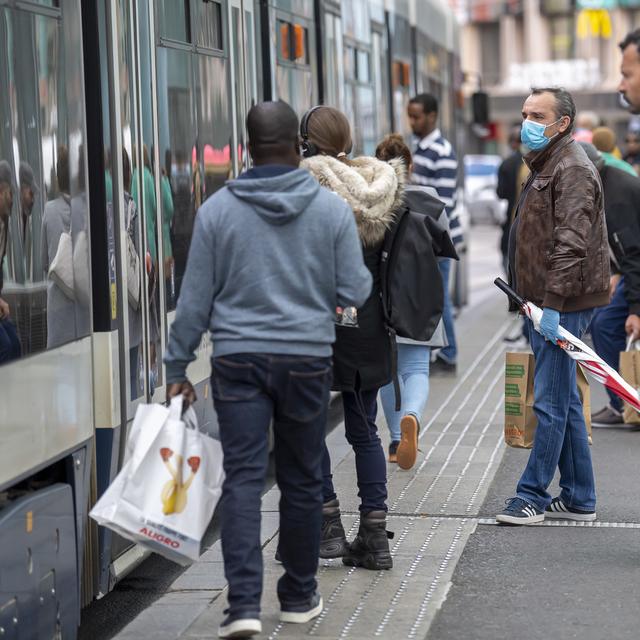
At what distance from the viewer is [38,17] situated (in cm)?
449

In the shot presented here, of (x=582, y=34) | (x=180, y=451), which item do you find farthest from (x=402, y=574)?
(x=582, y=34)

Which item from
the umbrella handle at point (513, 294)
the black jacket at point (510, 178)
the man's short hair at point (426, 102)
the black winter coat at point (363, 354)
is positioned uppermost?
the man's short hair at point (426, 102)

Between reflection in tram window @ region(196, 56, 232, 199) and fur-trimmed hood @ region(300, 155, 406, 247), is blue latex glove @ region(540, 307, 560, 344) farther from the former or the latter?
reflection in tram window @ region(196, 56, 232, 199)

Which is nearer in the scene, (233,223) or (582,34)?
(233,223)

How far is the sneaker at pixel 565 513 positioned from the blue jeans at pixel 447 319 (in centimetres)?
360

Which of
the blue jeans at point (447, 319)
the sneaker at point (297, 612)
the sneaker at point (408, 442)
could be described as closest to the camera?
the sneaker at point (297, 612)

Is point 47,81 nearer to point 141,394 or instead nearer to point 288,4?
point 141,394

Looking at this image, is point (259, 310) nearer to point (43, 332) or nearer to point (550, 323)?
point (43, 332)

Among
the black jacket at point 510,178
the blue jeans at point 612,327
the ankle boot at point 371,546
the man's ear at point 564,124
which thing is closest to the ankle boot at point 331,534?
the ankle boot at point 371,546

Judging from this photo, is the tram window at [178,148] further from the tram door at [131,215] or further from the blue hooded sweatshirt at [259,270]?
the blue hooded sweatshirt at [259,270]

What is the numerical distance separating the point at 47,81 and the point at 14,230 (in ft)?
1.67

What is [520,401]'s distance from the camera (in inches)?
246

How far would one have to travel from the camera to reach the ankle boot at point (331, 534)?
5508 mm

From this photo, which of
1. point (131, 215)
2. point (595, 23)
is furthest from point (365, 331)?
point (595, 23)
